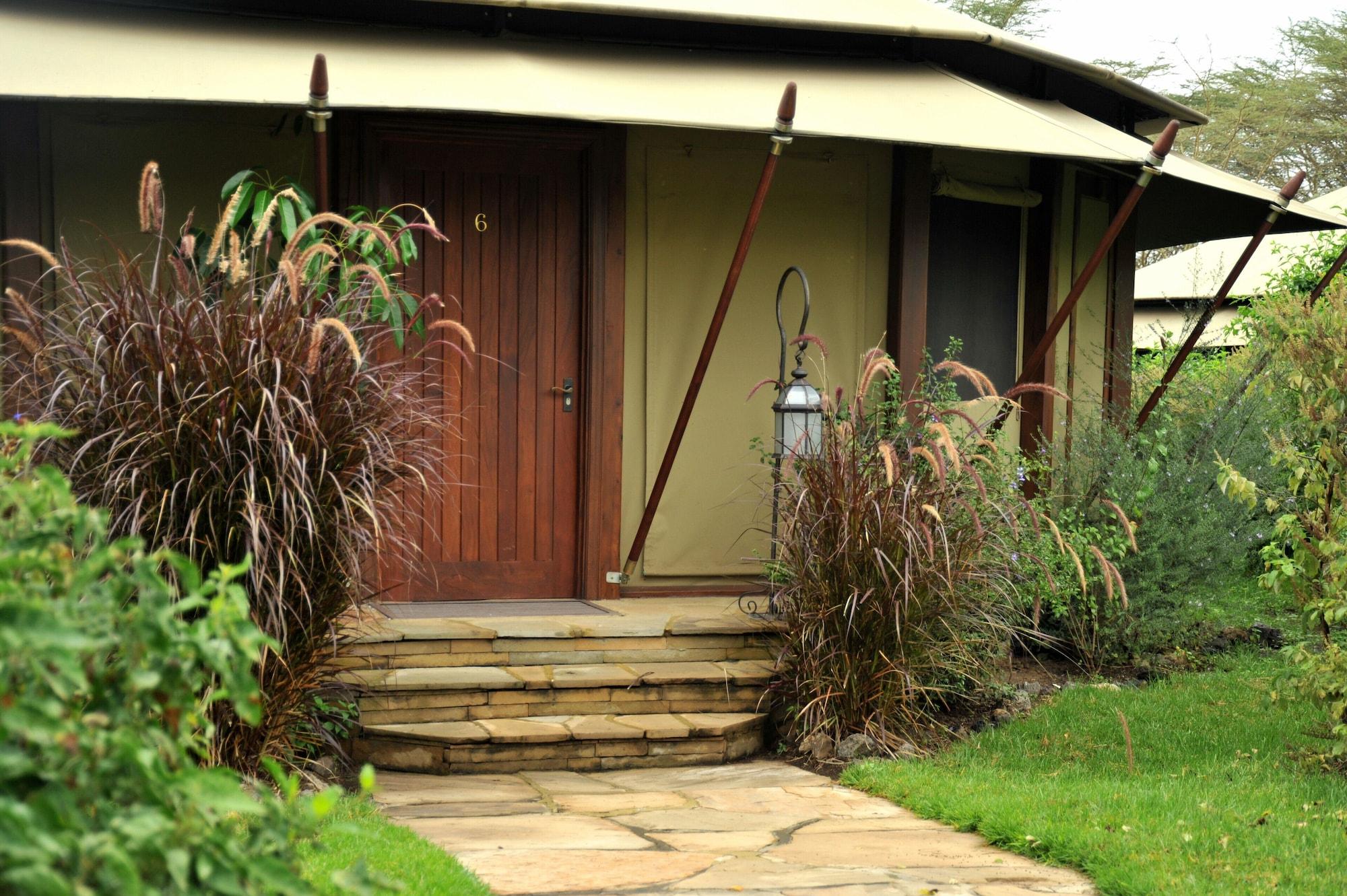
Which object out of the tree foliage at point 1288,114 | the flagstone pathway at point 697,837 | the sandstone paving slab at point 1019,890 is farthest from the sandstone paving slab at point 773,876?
the tree foliage at point 1288,114

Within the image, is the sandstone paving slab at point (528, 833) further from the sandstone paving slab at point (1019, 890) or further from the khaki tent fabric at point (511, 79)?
the khaki tent fabric at point (511, 79)

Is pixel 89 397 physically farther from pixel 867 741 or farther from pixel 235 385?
pixel 867 741

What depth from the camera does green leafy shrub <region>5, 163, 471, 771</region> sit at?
3.91 metres

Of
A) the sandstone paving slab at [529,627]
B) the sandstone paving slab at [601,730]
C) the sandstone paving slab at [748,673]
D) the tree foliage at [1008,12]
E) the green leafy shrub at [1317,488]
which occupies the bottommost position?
the sandstone paving slab at [601,730]

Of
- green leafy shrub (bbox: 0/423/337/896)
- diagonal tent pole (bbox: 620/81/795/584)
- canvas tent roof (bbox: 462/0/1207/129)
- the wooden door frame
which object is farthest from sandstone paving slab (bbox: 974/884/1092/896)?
canvas tent roof (bbox: 462/0/1207/129)

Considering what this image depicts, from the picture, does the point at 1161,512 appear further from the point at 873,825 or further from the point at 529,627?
the point at 529,627

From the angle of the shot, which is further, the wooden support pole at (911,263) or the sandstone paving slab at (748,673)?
the wooden support pole at (911,263)

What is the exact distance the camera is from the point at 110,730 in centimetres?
157

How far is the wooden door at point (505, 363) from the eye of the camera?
6.60 metres

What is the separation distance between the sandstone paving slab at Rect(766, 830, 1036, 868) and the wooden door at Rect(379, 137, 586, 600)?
9.42 feet

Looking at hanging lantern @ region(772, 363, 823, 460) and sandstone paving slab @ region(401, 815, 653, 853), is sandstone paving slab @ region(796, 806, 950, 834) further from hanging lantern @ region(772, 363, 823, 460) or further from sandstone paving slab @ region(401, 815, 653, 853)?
hanging lantern @ region(772, 363, 823, 460)

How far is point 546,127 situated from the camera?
664 cm

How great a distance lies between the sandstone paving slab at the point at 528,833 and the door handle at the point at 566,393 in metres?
2.81

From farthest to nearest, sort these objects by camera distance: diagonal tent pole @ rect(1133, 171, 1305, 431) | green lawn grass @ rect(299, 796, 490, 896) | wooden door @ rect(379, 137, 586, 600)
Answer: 1. diagonal tent pole @ rect(1133, 171, 1305, 431)
2. wooden door @ rect(379, 137, 586, 600)
3. green lawn grass @ rect(299, 796, 490, 896)
